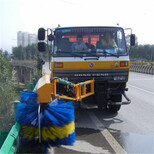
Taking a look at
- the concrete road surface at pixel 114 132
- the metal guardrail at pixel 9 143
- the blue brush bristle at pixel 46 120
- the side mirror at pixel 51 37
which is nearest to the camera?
the metal guardrail at pixel 9 143

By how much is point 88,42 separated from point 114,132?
2550 millimetres

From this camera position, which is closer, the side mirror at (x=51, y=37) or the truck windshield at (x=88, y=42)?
the truck windshield at (x=88, y=42)

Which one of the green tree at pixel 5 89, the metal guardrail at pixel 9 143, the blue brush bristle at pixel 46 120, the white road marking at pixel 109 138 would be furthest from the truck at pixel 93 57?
the metal guardrail at pixel 9 143

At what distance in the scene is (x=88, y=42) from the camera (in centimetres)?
594

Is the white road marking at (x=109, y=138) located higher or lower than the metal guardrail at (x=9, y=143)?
lower

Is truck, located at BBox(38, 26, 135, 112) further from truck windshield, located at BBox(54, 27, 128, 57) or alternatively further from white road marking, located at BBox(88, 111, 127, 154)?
white road marking, located at BBox(88, 111, 127, 154)

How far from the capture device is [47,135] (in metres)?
3.11

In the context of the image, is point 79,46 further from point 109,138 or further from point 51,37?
point 109,138

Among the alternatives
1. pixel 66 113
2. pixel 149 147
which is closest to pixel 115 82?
pixel 149 147

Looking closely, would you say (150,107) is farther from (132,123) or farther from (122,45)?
(122,45)

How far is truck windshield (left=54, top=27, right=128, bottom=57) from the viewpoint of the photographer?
581 cm

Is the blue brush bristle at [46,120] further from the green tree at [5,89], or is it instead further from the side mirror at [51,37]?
the side mirror at [51,37]

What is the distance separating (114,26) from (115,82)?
1.63 meters

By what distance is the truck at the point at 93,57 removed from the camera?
5.65 metres
